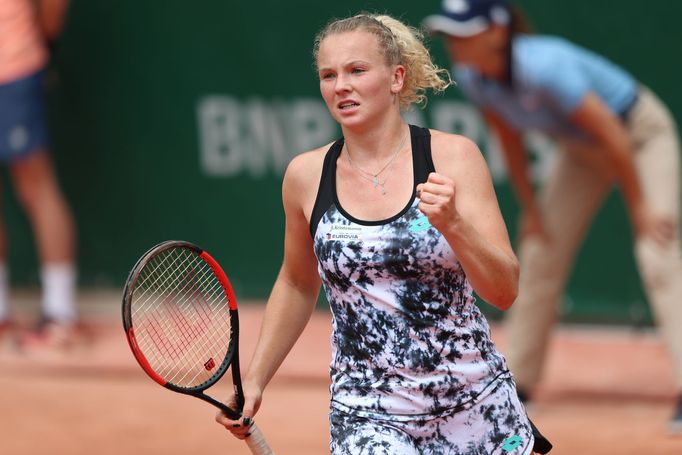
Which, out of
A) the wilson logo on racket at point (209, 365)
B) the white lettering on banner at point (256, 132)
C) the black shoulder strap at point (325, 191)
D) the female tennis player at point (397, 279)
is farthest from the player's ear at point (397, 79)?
the white lettering on banner at point (256, 132)

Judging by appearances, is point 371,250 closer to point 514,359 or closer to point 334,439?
point 334,439

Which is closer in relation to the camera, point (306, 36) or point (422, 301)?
point (422, 301)

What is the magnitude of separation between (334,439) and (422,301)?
0.40m

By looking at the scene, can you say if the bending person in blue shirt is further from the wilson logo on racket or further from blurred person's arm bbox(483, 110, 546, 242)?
the wilson logo on racket

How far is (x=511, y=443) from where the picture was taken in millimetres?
3240

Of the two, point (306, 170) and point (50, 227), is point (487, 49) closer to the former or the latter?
point (306, 170)

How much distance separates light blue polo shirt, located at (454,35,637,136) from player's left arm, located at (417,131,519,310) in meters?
2.40

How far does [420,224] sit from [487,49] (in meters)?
2.67

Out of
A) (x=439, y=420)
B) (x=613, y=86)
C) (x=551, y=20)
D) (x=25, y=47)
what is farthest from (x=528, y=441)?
(x=25, y=47)

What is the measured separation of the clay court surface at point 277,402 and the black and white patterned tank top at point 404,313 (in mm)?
2412

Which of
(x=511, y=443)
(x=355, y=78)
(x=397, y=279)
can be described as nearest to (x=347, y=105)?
(x=355, y=78)

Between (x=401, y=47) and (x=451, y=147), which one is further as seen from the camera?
(x=401, y=47)

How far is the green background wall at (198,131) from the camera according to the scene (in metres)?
7.35

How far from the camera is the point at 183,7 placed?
25.7 ft
